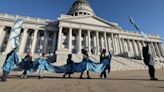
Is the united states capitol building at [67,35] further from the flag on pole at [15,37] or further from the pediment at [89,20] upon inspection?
the flag on pole at [15,37]

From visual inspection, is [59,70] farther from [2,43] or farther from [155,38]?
[155,38]

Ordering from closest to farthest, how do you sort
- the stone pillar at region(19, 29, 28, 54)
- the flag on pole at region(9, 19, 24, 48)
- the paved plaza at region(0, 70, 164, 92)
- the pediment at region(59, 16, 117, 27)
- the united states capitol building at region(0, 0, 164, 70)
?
the paved plaza at region(0, 70, 164, 92) < the flag on pole at region(9, 19, 24, 48) < the stone pillar at region(19, 29, 28, 54) < the united states capitol building at region(0, 0, 164, 70) < the pediment at region(59, 16, 117, 27)

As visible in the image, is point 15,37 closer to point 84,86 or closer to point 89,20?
point 84,86

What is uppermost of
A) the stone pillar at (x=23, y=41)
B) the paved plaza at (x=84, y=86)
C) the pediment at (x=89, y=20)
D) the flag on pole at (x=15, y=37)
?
the pediment at (x=89, y=20)

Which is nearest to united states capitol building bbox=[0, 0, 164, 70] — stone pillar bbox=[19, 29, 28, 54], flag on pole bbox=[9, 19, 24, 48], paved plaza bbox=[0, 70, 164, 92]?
stone pillar bbox=[19, 29, 28, 54]

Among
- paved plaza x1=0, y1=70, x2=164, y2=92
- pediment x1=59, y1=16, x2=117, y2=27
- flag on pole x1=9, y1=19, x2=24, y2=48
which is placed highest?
pediment x1=59, y1=16, x2=117, y2=27

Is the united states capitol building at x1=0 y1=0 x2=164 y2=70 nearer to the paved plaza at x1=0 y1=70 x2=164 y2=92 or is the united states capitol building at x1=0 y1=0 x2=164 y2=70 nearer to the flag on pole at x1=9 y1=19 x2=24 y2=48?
the flag on pole at x1=9 y1=19 x2=24 y2=48

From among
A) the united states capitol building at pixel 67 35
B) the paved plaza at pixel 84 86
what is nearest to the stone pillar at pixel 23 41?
the united states capitol building at pixel 67 35

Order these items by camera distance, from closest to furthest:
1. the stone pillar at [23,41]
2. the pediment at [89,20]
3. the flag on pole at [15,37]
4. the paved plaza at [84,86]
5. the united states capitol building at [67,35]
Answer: the paved plaza at [84,86] → the flag on pole at [15,37] → the stone pillar at [23,41] → the united states capitol building at [67,35] → the pediment at [89,20]

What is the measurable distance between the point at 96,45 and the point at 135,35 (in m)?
23.9

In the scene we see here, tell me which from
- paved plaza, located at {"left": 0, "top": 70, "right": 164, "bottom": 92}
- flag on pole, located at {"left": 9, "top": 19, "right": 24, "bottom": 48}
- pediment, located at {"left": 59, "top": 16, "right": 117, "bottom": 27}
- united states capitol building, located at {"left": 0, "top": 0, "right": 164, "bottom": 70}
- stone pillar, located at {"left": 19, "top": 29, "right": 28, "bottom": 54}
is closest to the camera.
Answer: paved plaza, located at {"left": 0, "top": 70, "right": 164, "bottom": 92}

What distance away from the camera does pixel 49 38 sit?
152ft

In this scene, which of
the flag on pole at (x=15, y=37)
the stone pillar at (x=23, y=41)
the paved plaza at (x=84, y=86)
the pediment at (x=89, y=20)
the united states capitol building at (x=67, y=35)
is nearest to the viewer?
the paved plaza at (x=84, y=86)

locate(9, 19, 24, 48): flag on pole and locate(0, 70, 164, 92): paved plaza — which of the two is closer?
locate(0, 70, 164, 92): paved plaza
